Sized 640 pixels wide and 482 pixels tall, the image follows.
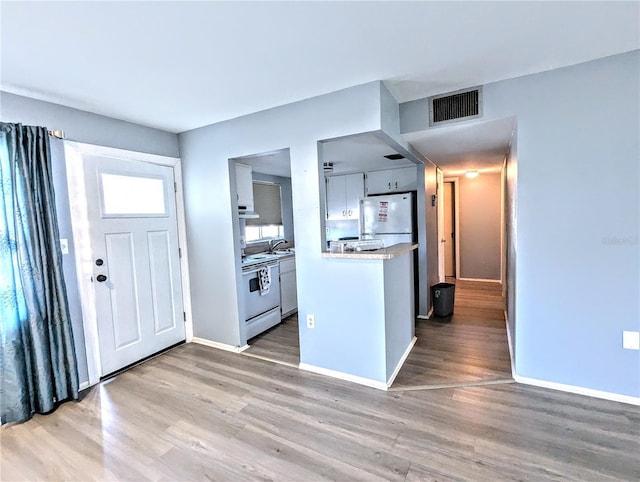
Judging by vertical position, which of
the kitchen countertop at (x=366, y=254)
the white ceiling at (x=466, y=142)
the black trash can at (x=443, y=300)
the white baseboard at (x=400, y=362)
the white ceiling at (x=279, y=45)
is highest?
the white ceiling at (x=279, y=45)

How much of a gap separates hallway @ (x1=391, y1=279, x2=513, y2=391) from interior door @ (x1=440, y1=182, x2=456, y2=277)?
1.90m

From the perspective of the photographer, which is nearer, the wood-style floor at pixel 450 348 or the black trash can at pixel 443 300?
the wood-style floor at pixel 450 348

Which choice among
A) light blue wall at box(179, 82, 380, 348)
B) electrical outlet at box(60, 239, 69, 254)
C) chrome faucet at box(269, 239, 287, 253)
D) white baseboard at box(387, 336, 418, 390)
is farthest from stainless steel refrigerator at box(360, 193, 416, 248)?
electrical outlet at box(60, 239, 69, 254)

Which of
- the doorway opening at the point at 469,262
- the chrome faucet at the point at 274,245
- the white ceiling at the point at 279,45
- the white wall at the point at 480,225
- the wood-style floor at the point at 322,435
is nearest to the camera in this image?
the white ceiling at the point at 279,45

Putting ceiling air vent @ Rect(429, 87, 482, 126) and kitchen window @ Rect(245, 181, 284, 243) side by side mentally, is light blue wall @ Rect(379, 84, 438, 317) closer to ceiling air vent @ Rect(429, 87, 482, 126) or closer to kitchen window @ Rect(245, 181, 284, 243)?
ceiling air vent @ Rect(429, 87, 482, 126)

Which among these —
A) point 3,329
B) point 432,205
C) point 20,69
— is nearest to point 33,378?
point 3,329

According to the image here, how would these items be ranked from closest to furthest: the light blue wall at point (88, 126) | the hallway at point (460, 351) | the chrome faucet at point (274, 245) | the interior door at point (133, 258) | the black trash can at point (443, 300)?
1. the light blue wall at point (88, 126)
2. the hallway at point (460, 351)
3. the interior door at point (133, 258)
4. the black trash can at point (443, 300)
5. the chrome faucet at point (274, 245)

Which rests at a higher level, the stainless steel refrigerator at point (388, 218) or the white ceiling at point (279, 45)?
the white ceiling at point (279, 45)

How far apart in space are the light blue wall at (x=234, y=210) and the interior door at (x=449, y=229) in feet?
14.7

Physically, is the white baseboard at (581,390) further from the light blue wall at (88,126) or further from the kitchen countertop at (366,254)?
the light blue wall at (88,126)

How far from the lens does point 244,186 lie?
11.7ft

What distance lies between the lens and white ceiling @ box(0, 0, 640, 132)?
4.88 feet

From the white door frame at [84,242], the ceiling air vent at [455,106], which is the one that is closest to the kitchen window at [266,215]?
the white door frame at [84,242]

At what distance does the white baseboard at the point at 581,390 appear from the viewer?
210 centimetres
